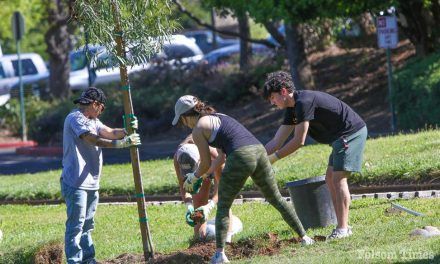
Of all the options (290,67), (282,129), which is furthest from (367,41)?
(282,129)

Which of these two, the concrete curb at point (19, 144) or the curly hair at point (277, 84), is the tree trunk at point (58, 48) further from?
the curly hair at point (277, 84)

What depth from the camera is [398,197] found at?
1184 cm

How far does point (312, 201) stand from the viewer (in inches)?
391

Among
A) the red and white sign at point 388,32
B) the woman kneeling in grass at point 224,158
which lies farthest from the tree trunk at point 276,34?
the woman kneeling in grass at point 224,158

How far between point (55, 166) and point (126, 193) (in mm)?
6637

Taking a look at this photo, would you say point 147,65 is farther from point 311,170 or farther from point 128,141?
point 128,141

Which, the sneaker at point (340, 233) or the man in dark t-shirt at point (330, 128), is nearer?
the man in dark t-shirt at point (330, 128)

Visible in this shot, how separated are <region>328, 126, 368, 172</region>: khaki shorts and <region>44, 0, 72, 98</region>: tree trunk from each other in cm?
2200

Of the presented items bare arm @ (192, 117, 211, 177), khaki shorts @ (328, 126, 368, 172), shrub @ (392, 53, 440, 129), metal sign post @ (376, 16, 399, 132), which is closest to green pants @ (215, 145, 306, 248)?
bare arm @ (192, 117, 211, 177)

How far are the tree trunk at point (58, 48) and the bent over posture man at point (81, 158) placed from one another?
21.3 meters

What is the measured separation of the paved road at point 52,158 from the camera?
2142cm

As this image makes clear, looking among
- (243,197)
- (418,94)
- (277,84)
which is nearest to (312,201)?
(277,84)

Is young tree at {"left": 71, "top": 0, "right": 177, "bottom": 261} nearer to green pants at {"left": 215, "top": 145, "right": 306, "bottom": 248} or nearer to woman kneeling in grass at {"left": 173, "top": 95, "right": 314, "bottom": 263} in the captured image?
woman kneeling in grass at {"left": 173, "top": 95, "right": 314, "bottom": 263}

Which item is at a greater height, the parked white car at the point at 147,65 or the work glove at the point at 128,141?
the work glove at the point at 128,141
